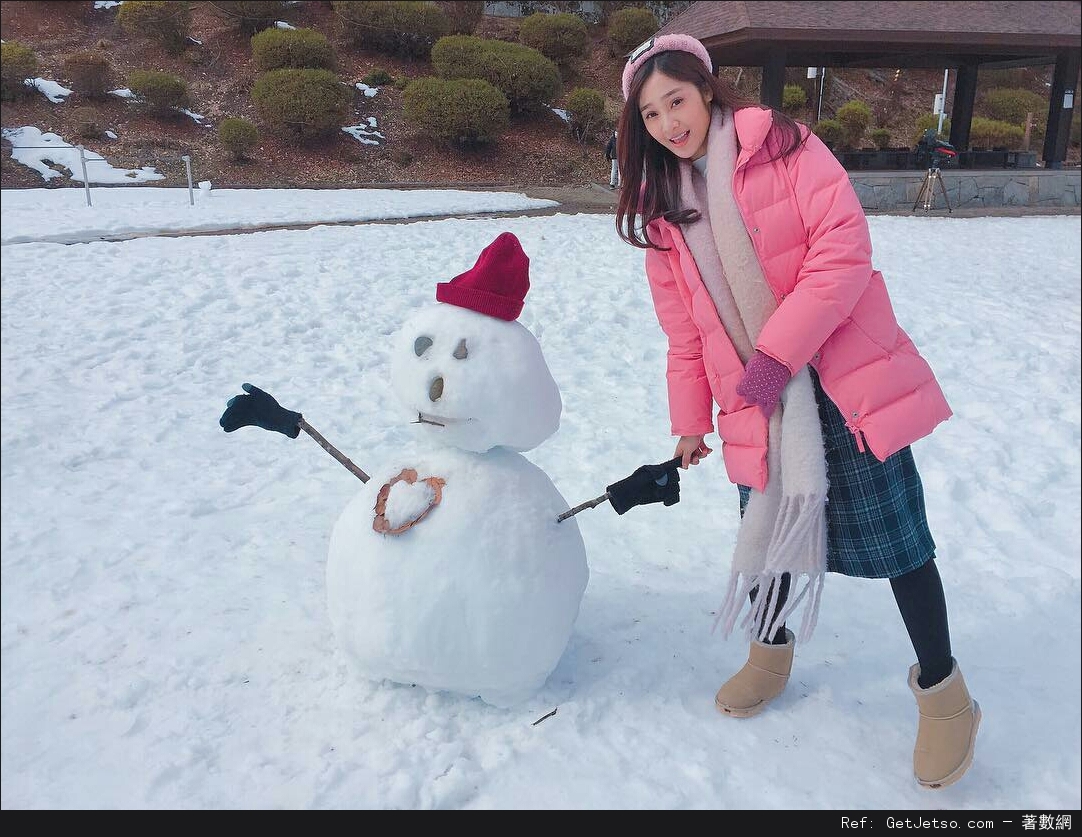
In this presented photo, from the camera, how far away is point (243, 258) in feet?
19.3

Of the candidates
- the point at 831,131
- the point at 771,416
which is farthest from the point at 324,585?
the point at 831,131

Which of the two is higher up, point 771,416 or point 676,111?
point 676,111

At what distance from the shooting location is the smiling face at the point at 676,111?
162 centimetres

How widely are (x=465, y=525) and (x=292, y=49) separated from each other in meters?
15.1

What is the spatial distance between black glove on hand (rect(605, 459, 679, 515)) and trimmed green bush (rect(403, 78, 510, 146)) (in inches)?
498

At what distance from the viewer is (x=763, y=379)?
1.54 metres

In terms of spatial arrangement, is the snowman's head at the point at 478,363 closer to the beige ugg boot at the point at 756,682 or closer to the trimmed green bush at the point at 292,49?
the beige ugg boot at the point at 756,682

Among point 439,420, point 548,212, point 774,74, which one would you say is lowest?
point 548,212

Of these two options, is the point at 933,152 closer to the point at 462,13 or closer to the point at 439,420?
the point at 462,13

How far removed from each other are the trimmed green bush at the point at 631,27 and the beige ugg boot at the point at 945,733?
1515 centimetres

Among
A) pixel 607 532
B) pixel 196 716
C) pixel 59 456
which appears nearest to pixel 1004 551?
pixel 607 532

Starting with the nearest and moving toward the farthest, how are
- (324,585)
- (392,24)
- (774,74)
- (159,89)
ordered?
(324,585) < (774,74) < (159,89) < (392,24)

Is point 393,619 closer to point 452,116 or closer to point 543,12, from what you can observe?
point 452,116

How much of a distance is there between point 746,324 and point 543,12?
1758 cm
